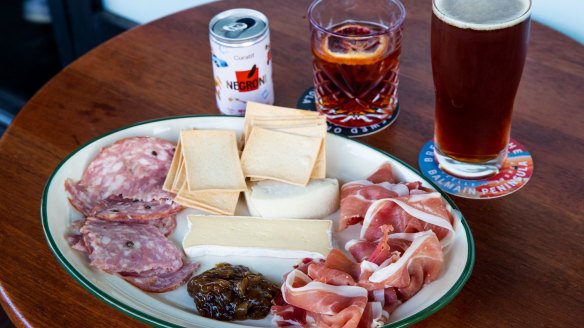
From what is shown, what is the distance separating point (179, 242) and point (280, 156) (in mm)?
223

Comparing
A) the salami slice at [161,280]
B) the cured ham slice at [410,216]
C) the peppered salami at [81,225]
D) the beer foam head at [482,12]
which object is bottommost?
the salami slice at [161,280]

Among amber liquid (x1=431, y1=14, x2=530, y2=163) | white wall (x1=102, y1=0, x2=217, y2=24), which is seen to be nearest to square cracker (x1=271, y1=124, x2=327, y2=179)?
amber liquid (x1=431, y1=14, x2=530, y2=163)

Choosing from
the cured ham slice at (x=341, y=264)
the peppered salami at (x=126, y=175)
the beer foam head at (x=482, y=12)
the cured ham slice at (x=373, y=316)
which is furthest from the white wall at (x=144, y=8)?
the cured ham slice at (x=373, y=316)

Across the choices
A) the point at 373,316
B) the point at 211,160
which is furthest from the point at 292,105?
the point at 373,316

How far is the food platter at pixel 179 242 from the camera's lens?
3.41 ft

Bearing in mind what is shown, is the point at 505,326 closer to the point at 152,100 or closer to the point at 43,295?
the point at 43,295

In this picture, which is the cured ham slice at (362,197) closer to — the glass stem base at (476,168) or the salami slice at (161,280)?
the glass stem base at (476,168)

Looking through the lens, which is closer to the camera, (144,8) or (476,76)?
(476,76)

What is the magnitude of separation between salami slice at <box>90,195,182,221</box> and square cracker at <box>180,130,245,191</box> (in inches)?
2.2

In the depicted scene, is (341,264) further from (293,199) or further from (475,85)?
(475,85)

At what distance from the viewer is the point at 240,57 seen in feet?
4.40

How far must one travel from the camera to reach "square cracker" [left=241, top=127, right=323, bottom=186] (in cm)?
126

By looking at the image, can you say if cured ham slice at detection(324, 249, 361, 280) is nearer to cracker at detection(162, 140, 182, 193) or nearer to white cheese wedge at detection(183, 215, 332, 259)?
white cheese wedge at detection(183, 215, 332, 259)

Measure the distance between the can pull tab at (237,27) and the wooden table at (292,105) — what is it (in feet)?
0.64
